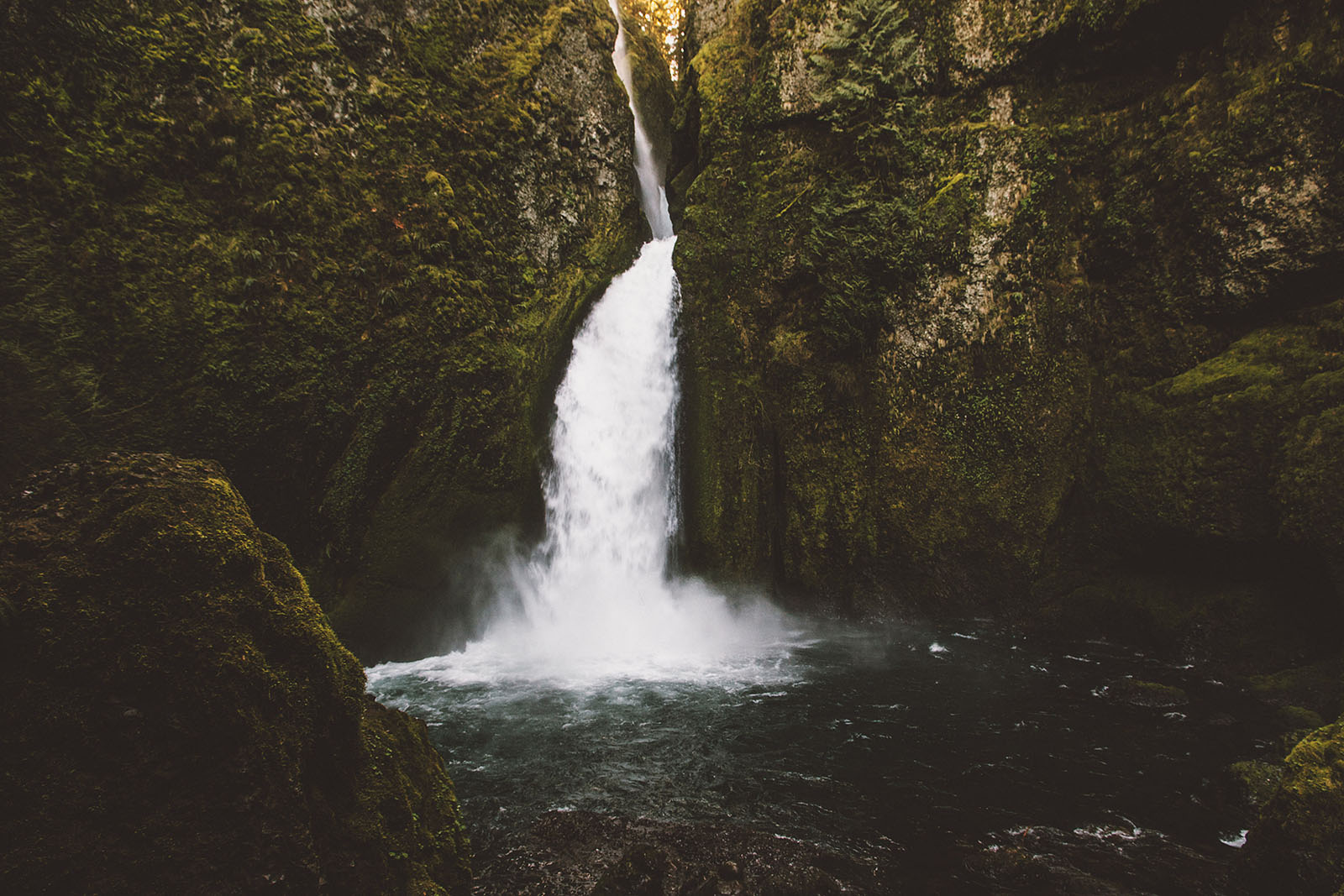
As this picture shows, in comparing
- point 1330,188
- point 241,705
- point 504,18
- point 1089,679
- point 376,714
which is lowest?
point 1089,679

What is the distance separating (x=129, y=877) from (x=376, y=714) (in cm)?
126

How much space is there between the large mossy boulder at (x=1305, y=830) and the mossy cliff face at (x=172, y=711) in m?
4.19

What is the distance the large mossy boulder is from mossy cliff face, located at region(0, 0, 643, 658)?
8638mm

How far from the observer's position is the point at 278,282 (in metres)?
7.50

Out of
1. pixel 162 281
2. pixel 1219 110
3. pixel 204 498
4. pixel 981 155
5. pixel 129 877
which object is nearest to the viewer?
pixel 129 877

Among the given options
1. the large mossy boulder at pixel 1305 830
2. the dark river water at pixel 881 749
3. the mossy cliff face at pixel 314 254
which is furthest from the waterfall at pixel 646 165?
the large mossy boulder at pixel 1305 830

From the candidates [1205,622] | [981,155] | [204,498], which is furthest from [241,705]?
[981,155]

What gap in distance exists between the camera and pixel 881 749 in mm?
5672

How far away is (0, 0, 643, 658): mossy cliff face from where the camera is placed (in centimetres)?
620

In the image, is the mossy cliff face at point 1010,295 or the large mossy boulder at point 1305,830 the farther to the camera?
the mossy cliff face at point 1010,295

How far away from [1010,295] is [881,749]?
23.0ft

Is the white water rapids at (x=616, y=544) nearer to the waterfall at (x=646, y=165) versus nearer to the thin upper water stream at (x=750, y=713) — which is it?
the thin upper water stream at (x=750, y=713)

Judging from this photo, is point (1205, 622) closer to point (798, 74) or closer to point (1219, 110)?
point (1219, 110)

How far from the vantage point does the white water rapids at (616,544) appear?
30.9 feet
